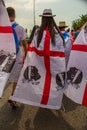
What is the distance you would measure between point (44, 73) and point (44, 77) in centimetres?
7

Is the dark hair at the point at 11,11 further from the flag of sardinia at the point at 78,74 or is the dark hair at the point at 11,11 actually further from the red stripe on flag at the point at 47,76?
the flag of sardinia at the point at 78,74

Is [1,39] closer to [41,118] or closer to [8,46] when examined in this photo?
[8,46]

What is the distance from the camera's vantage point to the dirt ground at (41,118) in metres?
6.42

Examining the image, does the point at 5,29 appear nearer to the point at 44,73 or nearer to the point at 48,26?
the point at 48,26

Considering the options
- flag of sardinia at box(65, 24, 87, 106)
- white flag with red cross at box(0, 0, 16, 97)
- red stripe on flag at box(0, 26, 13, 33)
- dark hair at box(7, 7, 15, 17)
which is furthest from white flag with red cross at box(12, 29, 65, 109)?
dark hair at box(7, 7, 15, 17)

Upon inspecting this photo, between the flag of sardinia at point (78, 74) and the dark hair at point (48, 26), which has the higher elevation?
the dark hair at point (48, 26)

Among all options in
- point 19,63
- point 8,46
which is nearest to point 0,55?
point 8,46

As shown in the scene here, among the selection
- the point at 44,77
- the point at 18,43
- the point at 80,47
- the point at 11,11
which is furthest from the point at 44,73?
the point at 11,11

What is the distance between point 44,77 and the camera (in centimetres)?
636

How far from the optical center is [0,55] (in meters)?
6.06

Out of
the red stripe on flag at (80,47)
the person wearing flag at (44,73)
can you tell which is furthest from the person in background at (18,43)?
the red stripe on flag at (80,47)

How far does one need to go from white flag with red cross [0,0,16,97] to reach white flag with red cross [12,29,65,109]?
0.39 meters

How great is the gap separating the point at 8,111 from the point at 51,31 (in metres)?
1.82

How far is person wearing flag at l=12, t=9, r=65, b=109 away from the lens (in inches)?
247
